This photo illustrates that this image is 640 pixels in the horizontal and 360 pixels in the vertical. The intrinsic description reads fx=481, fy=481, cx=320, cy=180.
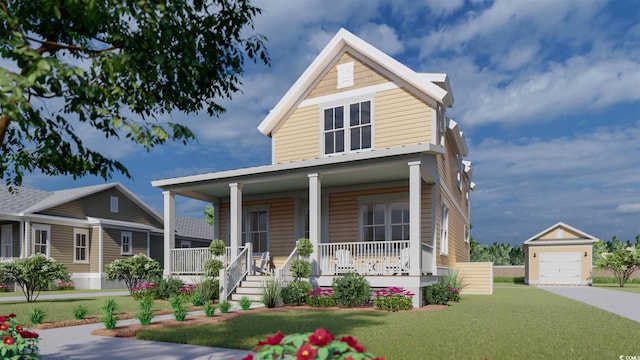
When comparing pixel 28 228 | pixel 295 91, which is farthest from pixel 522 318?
pixel 28 228

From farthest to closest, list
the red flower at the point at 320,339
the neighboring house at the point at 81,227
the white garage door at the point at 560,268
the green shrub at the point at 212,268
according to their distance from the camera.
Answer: the white garage door at the point at 560,268 < the neighboring house at the point at 81,227 < the green shrub at the point at 212,268 < the red flower at the point at 320,339

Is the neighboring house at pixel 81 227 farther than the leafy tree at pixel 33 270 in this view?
Yes

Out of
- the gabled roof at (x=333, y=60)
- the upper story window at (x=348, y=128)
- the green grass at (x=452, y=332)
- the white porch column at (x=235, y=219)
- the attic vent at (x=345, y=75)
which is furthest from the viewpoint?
the attic vent at (x=345, y=75)

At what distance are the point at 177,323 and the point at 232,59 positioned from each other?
18.6 feet

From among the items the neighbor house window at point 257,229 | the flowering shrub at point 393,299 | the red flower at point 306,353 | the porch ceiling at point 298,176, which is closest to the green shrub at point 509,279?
the neighbor house window at point 257,229

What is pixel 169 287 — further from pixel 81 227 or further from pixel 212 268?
pixel 81 227

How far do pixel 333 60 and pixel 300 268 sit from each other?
26.6 ft

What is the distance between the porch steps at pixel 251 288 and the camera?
14.5 metres

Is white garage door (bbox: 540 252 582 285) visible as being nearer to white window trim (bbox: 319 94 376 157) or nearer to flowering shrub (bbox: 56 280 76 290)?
white window trim (bbox: 319 94 376 157)

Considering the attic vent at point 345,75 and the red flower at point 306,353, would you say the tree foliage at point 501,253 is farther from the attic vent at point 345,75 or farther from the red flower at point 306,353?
the red flower at point 306,353

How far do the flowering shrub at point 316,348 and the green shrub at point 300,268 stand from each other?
431 inches

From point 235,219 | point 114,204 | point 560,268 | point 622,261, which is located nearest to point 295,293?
point 235,219

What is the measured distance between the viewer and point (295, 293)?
13648 millimetres

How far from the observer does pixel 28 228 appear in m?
25.1
